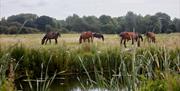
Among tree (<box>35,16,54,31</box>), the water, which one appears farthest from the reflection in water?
tree (<box>35,16,54,31</box>)

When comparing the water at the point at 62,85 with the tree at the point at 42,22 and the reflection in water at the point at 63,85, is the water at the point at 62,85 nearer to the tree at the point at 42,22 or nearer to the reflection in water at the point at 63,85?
the reflection in water at the point at 63,85

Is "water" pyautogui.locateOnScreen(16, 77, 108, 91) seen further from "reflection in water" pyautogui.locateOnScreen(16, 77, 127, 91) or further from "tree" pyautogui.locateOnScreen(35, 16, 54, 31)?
"tree" pyautogui.locateOnScreen(35, 16, 54, 31)

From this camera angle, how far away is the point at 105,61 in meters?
15.6

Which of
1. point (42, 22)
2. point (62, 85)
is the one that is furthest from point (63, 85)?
point (42, 22)

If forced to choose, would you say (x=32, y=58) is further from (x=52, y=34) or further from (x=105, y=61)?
(x=52, y=34)

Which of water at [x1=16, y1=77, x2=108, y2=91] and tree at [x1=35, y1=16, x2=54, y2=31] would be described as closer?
water at [x1=16, y1=77, x2=108, y2=91]

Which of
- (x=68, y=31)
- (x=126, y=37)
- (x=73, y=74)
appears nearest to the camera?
(x=73, y=74)

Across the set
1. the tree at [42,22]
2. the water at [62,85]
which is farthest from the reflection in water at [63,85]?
the tree at [42,22]

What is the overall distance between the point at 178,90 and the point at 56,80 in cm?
992

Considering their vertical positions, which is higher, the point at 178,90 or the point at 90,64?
the point at 178,90

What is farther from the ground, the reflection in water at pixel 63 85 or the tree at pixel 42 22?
the tree at pixel 42 22

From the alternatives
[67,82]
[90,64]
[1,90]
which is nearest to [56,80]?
[67,82]

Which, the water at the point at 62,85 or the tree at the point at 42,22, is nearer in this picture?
the water at the point at 62,85

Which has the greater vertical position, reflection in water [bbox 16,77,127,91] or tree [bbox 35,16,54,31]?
tree [bbox 35,16,54,31]
